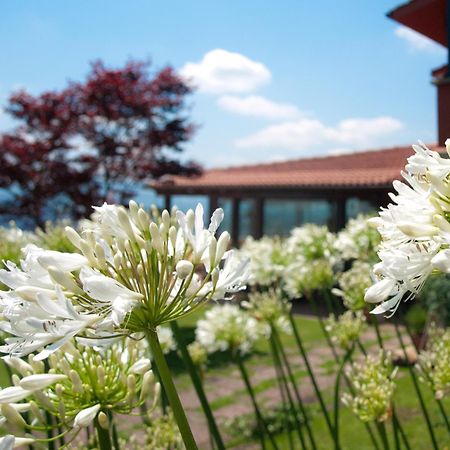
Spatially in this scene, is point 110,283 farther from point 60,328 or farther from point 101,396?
point 101,396

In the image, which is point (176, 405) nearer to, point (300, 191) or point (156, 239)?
point (156, 239)

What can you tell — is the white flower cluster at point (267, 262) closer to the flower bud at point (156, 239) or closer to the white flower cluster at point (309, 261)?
the white flower cluster at point (309, 261)

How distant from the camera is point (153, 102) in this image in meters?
15.8

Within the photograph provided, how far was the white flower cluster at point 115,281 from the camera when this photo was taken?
1.20 m

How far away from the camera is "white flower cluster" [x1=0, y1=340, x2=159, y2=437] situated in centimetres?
143

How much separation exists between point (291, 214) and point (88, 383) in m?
18.3

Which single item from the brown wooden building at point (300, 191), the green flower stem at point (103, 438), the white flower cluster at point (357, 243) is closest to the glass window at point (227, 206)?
the brown wooden building at point (300, 191)

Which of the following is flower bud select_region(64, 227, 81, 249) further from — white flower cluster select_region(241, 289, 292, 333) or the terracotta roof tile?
the terracotta roof tile

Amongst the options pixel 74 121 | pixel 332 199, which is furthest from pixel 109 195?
pixel 332 199

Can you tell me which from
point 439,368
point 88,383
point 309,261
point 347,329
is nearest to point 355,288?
Result: point 347,329

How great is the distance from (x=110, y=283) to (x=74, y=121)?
15.2 meters

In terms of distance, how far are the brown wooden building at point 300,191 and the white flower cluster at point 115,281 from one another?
12601mm

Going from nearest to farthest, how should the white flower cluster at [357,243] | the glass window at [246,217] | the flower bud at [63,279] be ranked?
1. the flower bud at [63,279]
2. the white flower cluster at [357,243]
3. the glass window at [246,217]

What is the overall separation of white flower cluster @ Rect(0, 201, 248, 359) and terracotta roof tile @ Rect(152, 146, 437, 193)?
44.9 ft
